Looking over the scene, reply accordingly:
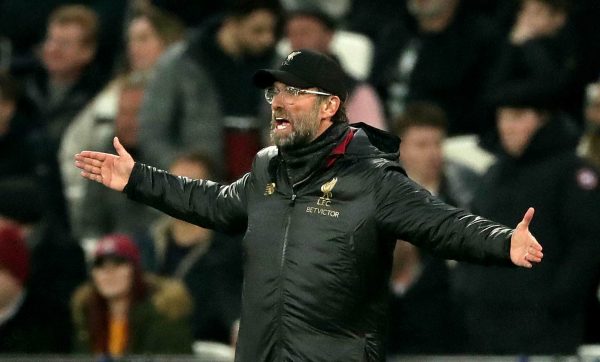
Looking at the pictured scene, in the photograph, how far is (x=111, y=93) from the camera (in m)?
10.1

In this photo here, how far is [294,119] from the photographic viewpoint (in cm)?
556

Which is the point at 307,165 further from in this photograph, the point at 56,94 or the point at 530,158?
the point at 56,94

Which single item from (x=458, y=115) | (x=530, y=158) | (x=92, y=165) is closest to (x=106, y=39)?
(x=458, y=115)

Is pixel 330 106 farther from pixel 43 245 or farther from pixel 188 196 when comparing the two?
pixel 43 245

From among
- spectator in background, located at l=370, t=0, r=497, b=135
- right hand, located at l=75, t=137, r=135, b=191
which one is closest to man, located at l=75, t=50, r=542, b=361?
right hand, located at l=75, t=137, r=135, b=191

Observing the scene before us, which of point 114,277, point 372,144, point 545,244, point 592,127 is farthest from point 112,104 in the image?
point 372,144

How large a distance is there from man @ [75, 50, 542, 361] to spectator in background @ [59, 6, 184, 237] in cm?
435

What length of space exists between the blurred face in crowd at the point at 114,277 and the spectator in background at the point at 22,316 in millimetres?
430

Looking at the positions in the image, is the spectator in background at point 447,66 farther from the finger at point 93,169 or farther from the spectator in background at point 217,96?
the finger at point 93,169

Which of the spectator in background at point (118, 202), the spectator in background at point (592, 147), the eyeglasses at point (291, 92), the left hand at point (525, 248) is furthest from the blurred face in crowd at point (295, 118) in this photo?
the spectator in background at point (118, 202)

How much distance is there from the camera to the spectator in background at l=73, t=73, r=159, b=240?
382 inches

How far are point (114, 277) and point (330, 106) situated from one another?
3.34 m

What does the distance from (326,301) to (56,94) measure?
5209 mm

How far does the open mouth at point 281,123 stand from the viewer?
5.57 meters
